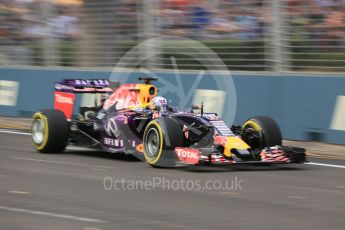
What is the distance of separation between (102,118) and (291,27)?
4.09 metres

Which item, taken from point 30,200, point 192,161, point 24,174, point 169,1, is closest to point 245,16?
point 169,1

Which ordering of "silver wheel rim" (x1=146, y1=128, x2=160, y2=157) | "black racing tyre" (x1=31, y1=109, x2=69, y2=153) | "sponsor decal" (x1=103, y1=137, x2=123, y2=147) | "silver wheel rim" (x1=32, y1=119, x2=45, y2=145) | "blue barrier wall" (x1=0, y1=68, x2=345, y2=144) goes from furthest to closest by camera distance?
1. "blue barrier wall" (x1=0, y1=68, x2=345, y2=144)
2. "silver wheel rim" (x1=32, y1=119, x2=45, y2=145)
3. "black racing tyre" (x1=31, y1=109, x2=69, y2=153)
4. "sponsor decal" (x1=103, y1=137, x2=123, y2=147)
5. "silver wheel rim" (x1=146, y1=128, x2=160, y2=157)

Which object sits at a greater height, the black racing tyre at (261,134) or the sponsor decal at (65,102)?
A: the sponsor decal at (65,102)

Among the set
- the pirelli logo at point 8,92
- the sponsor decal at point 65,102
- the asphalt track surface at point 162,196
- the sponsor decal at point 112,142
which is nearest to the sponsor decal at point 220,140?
the asphalt track surface at point 162,196

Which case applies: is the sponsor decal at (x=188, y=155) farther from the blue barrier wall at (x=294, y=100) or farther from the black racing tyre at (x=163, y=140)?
the blue barrier wall at (x=294, y=100)

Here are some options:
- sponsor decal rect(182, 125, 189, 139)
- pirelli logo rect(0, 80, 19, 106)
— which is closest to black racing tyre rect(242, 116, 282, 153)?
sponsor decal rect(182, 125, 189, 139)

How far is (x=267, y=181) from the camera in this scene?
9.21 metres

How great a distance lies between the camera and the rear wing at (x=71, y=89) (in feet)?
41.0

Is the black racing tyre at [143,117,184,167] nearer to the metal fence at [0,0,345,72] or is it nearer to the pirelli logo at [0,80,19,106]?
the metal fence at [0,0,345,72]

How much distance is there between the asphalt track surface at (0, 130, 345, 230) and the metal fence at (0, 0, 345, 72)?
2821 mm

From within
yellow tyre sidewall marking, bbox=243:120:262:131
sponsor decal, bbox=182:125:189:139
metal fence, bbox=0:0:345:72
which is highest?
metal fence, bbox=0:0:345:72

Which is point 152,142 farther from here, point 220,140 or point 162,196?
point 162,196

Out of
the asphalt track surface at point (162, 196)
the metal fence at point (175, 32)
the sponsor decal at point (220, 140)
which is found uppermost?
the metal fence at point (175, 32)

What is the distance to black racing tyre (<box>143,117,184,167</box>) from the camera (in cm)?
993
